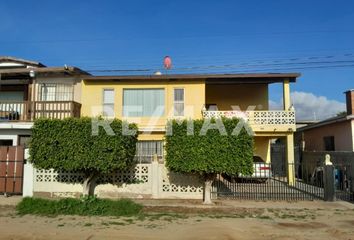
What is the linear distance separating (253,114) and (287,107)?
1915 mm

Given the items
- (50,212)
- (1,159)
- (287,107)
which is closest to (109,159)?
(50,212)

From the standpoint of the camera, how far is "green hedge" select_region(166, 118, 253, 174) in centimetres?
1221

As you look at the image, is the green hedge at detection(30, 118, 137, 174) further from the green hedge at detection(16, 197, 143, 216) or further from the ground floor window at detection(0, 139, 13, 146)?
the ground floor window at detection(0, 139, 13, 146)

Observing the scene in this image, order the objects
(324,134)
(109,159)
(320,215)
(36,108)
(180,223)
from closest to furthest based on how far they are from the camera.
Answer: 1. (180,223)
2. (320,215)
3. (109,159)
4. (36,108)
5. (324,134)

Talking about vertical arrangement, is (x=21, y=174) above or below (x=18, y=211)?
above

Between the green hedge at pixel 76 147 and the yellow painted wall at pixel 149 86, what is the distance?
7660 millimetres

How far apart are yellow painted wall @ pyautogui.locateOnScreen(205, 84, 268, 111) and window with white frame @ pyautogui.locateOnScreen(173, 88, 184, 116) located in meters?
2.96

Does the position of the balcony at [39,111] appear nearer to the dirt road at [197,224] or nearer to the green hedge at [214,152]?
the dirt road at [197,224]

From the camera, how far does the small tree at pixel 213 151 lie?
12211 mm

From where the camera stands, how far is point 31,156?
12758 mm

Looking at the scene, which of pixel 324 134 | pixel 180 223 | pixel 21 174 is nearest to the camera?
pixel 180 223

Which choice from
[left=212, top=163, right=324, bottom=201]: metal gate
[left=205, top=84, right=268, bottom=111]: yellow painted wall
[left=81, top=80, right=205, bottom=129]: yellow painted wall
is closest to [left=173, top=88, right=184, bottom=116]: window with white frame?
[left=81, top=80, right=205, bottom=129]: yellow painted wall

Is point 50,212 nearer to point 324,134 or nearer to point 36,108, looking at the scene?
point 36,108

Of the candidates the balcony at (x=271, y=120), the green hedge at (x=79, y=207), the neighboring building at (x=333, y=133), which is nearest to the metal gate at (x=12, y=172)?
the green hedge at (x=79, y=207)
